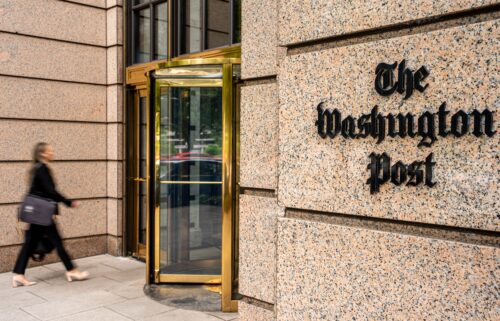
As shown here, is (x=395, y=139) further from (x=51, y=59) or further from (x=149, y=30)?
(x=51, y=59)

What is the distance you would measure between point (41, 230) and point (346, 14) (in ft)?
18.7

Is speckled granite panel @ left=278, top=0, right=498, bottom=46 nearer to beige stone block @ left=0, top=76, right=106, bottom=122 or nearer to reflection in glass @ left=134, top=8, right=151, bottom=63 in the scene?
reflection in glass @ left=134, top=8, right=151, bottom=63

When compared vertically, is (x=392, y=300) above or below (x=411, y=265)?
below

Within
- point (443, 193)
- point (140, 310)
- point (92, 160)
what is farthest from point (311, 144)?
point (92, 160)

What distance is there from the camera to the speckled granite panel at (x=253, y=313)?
3.67 m

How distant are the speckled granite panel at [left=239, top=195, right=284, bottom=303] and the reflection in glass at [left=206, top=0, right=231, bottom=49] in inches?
137

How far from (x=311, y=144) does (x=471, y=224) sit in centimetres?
101

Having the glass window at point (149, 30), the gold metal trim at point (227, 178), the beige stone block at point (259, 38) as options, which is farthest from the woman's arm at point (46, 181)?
the beige stone block at point (259, 38)

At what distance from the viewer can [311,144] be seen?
3027 millimetres

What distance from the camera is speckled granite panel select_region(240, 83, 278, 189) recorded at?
3.73 meters

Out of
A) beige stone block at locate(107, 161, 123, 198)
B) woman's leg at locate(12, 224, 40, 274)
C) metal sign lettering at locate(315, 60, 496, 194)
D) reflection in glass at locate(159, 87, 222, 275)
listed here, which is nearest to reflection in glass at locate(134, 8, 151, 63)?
beige stone block at locate(107, 161, 123, 198)

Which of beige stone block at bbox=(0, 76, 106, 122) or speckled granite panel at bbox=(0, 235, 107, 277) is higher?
beige stone block at bbox=(0, 76, 106, 122)

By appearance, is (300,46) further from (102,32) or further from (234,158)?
(102,32)

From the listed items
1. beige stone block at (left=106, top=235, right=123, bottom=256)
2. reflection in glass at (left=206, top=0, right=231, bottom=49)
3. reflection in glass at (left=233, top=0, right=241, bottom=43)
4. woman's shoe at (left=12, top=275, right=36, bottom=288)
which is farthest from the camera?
beige stone block at (left=106, top=235, right=123, bottom=256)
